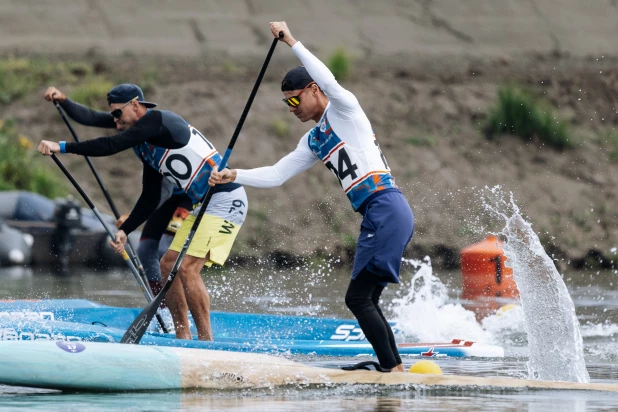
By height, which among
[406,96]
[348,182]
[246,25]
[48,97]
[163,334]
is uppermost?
[348,182]

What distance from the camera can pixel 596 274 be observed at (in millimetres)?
19781

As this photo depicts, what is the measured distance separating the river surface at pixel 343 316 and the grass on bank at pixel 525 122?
27.3 ft

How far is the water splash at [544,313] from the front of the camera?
26.5 feet

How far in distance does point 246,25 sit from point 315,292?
3109 cm

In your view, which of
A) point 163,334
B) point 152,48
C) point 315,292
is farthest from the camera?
point 152,48

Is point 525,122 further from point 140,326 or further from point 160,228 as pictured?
point 140,326

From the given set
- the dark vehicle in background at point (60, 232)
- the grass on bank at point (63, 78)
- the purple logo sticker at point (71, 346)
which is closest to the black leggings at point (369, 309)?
the purple logo sticker at point (71, 346)

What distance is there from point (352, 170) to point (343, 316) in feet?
15.9

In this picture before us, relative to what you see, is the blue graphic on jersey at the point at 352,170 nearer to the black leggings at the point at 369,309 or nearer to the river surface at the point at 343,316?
the black leggings at the point at 369,309

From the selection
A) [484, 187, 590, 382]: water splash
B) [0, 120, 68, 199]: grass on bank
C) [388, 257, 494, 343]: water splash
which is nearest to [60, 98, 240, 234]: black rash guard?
[484, 187, 590, 382]: water splash

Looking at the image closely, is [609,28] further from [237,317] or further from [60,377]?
[60,377]

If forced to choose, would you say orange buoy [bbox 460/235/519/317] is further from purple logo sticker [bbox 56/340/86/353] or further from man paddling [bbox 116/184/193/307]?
→ purple logo sticker [bbox 56/340/86/353]

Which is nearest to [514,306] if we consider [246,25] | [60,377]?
[60,377]

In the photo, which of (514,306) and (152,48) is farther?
(152,48)
